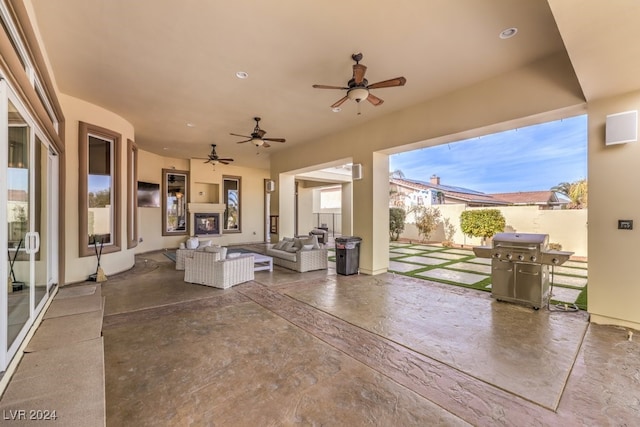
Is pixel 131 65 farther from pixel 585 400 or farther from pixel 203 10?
pixel 585 400

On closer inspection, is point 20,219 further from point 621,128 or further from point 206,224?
point 206,224

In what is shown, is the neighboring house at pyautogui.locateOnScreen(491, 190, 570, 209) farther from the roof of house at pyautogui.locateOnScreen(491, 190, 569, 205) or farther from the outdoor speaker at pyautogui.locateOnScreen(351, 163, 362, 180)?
the outdoor speaker at pyautogui.locateOnScreen(351, 163, 362, 180)

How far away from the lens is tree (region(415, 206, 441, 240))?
11.7 meters

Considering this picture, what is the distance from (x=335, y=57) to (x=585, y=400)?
4.32 metres

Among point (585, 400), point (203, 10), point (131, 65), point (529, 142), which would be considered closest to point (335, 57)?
point (203, 10)

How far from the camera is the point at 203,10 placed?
2865 mm

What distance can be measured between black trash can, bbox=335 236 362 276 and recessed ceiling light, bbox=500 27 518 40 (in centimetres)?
429

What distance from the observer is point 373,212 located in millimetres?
6227

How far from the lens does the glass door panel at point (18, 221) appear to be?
249cm

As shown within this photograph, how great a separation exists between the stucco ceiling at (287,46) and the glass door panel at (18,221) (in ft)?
4.44

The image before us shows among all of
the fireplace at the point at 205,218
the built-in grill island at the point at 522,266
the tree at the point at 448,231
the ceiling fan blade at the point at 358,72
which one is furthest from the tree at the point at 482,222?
the fireplace at the point at 205,218

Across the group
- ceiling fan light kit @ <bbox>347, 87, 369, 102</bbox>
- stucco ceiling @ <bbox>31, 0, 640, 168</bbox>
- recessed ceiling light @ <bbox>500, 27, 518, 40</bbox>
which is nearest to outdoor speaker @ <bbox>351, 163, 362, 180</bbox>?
stucco ceiling @ <bbox>31, 0, 640, 168</bbox>

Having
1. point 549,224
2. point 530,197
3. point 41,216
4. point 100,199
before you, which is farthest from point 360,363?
point 530,197

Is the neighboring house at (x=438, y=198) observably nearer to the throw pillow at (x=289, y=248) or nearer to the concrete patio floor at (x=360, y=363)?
the throw pillow at (x=289, y=248)
